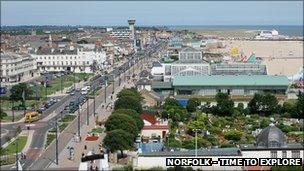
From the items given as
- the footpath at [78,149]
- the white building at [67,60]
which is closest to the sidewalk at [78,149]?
the footpath at [78,149]

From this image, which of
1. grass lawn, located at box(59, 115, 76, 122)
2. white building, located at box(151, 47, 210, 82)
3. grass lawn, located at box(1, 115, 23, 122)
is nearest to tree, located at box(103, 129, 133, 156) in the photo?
grass lawn, located at box(1, 115, 23, 122)

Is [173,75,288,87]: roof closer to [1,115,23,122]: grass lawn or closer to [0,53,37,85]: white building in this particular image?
[0,53,37,85]: white building

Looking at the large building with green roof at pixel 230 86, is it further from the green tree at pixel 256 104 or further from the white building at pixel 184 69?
the green tree at pixel 256 104

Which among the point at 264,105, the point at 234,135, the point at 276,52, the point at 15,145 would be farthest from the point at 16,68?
the point at 276,52

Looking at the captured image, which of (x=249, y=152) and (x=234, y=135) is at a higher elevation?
(x=249, y=152)

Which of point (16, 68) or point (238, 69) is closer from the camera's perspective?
point (16, 68)

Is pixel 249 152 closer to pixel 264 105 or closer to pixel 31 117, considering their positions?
pixel 31 117
